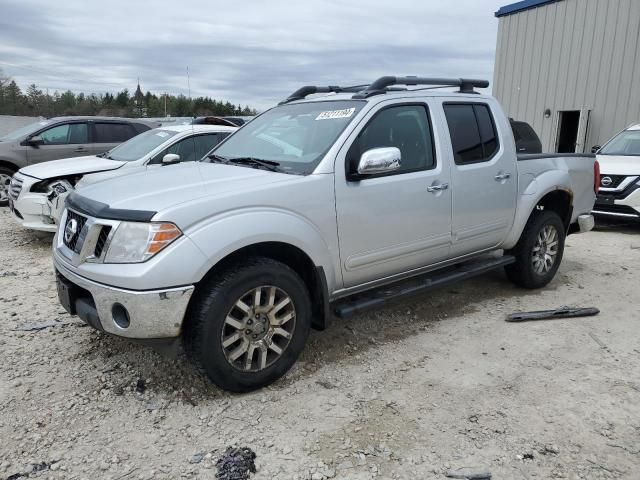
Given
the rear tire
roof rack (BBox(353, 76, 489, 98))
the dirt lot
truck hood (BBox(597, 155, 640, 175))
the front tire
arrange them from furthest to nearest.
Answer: truck hood (BBox(597, 155, 640, 175)), the rear tire, roof rack (BBox(353, 76, 489, 98)), the front tire, the dirt lot

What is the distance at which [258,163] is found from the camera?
357 centimetres

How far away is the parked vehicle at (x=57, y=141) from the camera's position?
941 centimetres

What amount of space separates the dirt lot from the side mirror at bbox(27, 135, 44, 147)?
20.0ft

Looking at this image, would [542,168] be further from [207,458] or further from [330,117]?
[207,458]

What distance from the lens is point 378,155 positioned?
10.8 feet

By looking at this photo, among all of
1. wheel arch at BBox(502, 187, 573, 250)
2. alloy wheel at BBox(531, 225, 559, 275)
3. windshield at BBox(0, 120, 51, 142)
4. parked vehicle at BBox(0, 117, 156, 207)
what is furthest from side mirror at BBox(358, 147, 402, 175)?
windshield at BBox(0, 120, 51, 142)

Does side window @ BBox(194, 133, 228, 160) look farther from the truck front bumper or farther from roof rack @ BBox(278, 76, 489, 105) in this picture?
the truck front bumper

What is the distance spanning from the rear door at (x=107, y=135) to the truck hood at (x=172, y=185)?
6893mm

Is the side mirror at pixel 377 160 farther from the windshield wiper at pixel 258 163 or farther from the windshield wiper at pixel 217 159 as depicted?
the windshield wiper at pixel 217 159

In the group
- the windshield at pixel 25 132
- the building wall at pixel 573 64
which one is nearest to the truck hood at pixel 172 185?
the windshield at pixel 25 132

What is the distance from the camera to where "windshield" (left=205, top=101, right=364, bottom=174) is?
346 cm

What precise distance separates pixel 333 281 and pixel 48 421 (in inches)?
73.2

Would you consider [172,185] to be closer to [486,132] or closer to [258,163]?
[258,163]

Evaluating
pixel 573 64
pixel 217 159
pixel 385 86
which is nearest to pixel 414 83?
pixel 385 86
